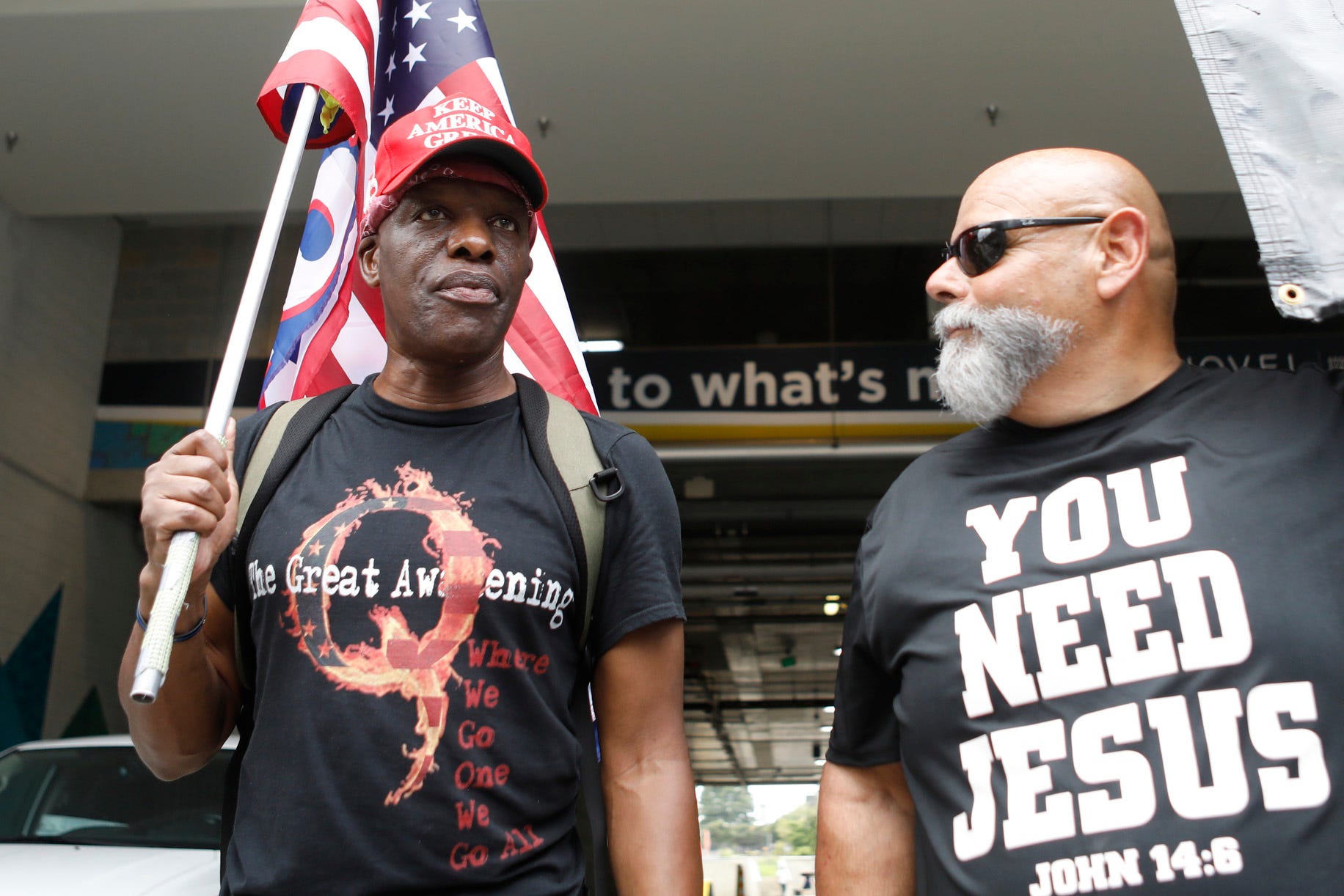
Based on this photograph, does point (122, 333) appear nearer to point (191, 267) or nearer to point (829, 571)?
point (191, 267)

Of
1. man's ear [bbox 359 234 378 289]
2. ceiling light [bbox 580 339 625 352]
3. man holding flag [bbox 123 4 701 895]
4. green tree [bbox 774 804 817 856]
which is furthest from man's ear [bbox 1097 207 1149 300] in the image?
green tree [bbox 774 804 817 856]

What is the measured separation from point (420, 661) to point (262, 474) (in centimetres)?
43

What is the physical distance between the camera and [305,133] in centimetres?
208

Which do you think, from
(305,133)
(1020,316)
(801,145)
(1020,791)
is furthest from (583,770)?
(801,145)

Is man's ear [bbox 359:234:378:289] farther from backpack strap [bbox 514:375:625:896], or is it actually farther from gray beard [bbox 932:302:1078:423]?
gray beard [bbox 932:302:1078:423]

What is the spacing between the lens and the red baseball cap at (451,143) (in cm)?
188

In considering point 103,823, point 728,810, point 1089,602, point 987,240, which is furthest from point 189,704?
point 728,810

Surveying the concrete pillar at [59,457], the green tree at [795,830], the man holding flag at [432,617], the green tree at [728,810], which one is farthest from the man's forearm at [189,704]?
the green tree at [728,810]

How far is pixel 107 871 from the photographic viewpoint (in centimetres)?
339

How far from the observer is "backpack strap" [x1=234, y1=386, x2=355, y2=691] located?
1.79 m

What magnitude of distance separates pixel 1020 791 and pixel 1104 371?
2.18 ft

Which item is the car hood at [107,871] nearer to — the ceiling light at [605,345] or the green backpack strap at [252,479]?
the green backpack strap at [252,479]

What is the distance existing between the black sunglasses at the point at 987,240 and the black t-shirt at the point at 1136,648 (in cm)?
29

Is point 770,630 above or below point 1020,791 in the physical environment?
above
